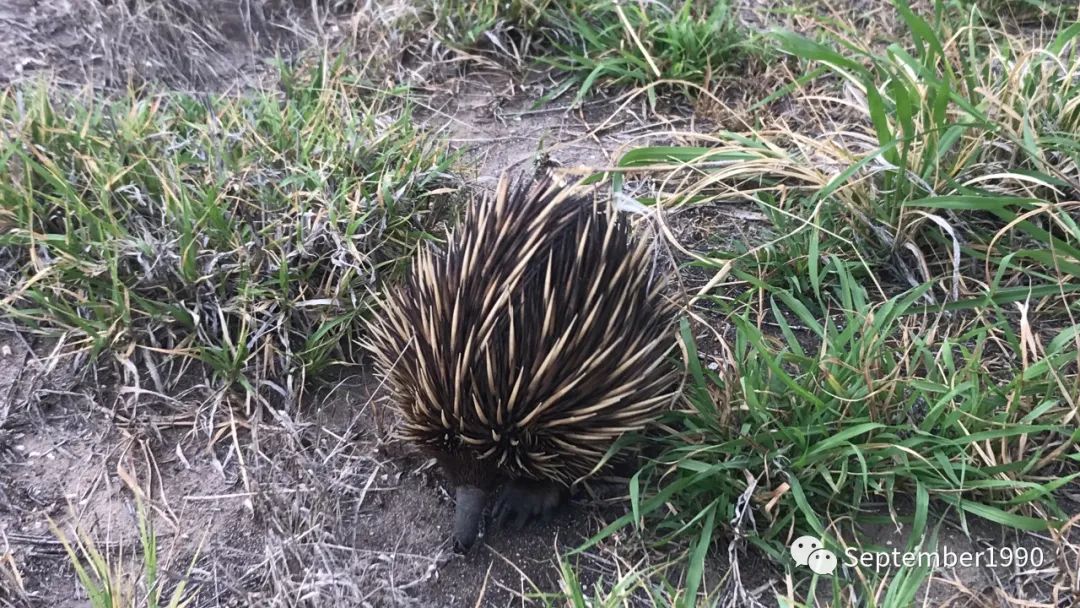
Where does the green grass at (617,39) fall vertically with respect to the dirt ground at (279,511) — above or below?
above

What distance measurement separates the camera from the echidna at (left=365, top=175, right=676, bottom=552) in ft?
5.40

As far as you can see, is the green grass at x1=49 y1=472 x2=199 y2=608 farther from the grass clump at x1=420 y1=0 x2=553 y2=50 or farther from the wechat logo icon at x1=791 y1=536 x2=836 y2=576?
the grass clump at x1=420 y1=0 x2=553 y2=50

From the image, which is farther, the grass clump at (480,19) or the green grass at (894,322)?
the grass clump at (480,19)

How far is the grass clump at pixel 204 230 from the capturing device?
6.93 ft

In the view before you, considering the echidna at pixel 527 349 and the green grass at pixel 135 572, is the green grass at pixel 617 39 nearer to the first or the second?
the echidna at pixel 527 349

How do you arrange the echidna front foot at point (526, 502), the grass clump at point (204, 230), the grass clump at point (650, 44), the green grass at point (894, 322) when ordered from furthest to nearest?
1. the grass clump at point (650, 44)
2. the grass clump at point (204, 230)
3. the echidna front foot at point (526, 502)
4. the green grass at point (894, 322)

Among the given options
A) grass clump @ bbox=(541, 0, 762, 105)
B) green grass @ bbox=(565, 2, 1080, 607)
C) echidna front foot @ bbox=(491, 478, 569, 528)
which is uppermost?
grass clump @ bbox=(541, 0, 762, 105)

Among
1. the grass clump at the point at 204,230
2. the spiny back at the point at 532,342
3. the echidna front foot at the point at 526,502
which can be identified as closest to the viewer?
the spiny back at the point at 532,342

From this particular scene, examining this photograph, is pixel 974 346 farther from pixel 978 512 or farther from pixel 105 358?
pixel 105 358

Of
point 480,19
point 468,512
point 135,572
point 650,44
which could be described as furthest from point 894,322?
point 135,572

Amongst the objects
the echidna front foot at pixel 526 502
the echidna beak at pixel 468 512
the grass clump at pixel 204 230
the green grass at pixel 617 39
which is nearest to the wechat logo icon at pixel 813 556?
the echidna front foot at pixel 526 502

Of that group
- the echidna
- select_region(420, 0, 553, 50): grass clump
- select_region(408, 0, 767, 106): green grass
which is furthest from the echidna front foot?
select_region(420, 0, 553, 50): grass clump

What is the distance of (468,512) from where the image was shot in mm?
1823

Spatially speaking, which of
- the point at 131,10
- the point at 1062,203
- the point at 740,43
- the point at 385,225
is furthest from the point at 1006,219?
the point at 131,10
